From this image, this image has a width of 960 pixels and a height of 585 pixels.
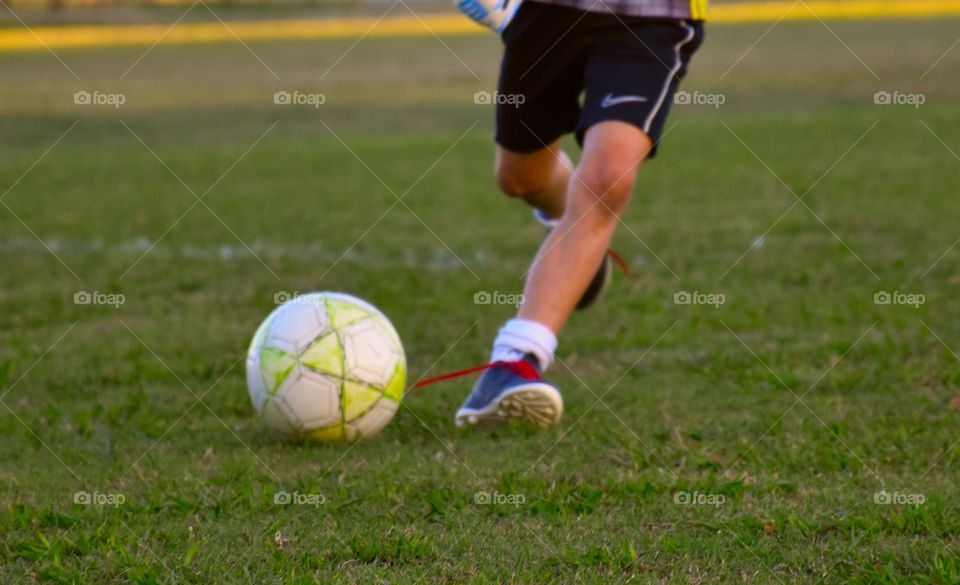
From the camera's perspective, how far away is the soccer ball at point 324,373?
371cm

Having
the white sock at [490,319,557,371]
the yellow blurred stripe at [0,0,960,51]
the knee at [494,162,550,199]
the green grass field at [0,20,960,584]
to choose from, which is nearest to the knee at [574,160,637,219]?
the white sock at [490,319,557,371]

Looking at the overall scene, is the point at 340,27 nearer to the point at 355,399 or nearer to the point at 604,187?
the point at 604,187

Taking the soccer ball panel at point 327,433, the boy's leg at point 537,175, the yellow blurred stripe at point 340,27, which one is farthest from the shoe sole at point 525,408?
the yellow blurred stripe at point 340,27

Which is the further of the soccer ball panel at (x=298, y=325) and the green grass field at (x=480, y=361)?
the soccer ball panel at (x=298, y=325)

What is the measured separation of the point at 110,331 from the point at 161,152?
7121 millimetres

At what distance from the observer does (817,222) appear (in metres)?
7.18

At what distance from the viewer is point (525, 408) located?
378 centimetres

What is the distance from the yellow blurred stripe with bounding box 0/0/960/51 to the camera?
30.9 m

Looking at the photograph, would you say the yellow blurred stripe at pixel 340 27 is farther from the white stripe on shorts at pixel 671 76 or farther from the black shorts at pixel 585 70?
the white stripe on shorts at pixel 671 76

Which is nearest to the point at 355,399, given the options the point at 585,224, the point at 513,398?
the point at 513,398

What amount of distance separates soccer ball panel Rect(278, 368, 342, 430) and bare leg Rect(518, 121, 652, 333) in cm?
65

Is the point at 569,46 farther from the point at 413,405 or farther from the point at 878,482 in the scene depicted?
the point at 878,482

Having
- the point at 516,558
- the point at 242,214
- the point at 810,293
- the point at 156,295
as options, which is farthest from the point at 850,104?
the point at 516,558

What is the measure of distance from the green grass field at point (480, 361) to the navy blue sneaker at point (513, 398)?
0.07 metres
